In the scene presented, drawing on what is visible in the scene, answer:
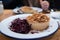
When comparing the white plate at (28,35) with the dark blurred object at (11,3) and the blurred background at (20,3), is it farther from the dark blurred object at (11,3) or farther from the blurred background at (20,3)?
the dark blurred object at (11,3)

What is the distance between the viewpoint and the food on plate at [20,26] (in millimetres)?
938

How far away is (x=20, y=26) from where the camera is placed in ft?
3.15

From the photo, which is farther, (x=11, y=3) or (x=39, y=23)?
(x=11, y=3)

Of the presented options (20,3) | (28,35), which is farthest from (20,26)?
(20,3)

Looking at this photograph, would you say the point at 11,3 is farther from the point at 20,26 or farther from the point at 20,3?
the point at 20,26

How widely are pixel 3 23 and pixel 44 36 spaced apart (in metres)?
0.31

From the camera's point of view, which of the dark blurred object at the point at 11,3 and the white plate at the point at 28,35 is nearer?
the white plate at the point at 28,35

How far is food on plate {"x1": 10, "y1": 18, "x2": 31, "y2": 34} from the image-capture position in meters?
0.94

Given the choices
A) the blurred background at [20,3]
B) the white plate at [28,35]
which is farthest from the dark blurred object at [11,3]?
the white plate at [28,35]

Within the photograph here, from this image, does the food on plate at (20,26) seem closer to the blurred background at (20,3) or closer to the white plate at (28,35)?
the white plate at (28,35)

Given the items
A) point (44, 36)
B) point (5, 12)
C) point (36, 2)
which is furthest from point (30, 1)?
point (44, 36)

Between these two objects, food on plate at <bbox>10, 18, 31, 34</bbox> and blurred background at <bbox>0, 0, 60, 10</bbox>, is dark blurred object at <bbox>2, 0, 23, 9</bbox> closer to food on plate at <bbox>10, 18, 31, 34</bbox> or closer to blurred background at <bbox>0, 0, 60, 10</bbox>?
blurred background at <bbox>0, 0, 60, 10</bbox>

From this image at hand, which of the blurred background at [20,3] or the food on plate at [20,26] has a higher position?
the food on plate at [20,26]

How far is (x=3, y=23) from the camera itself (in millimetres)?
1035
